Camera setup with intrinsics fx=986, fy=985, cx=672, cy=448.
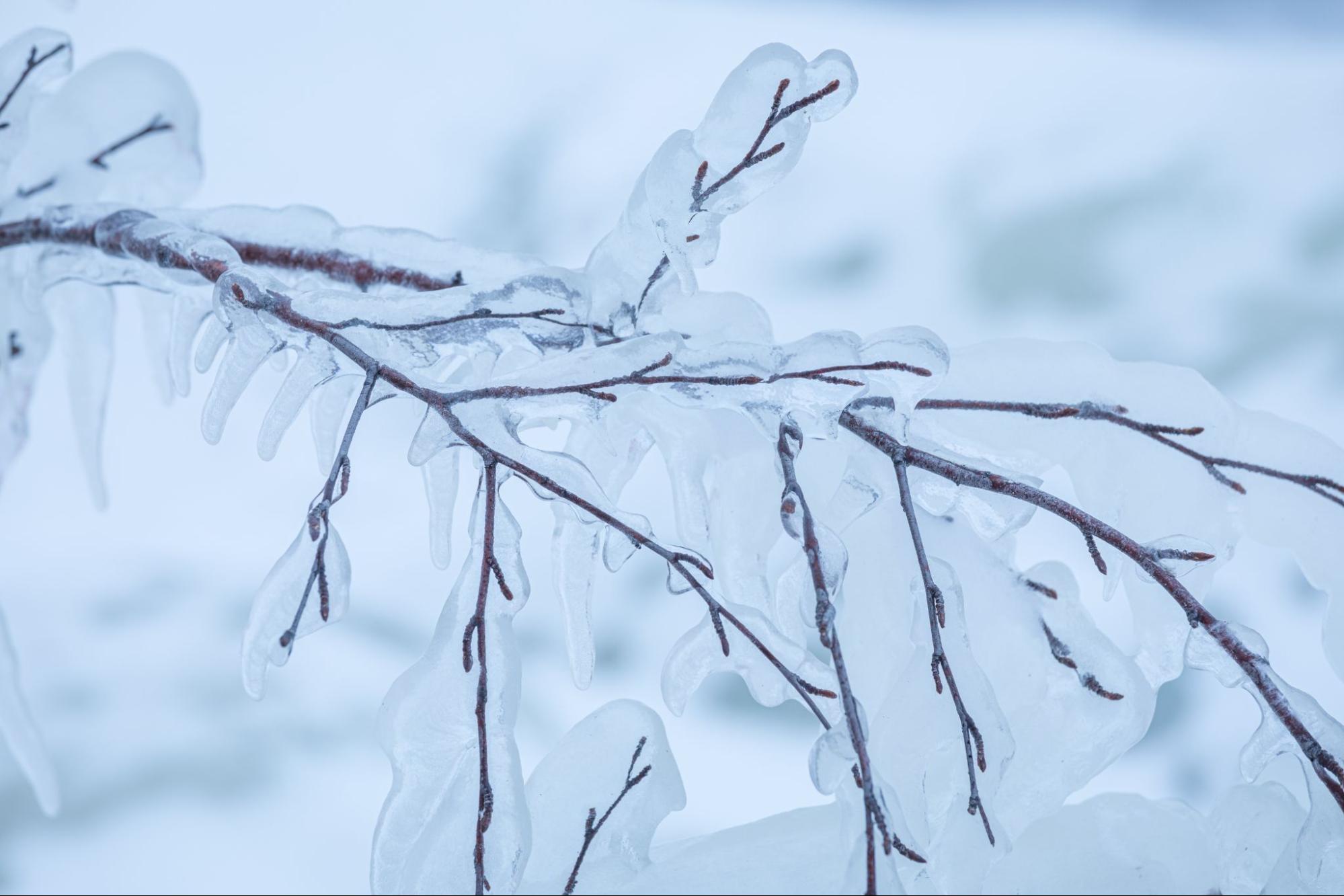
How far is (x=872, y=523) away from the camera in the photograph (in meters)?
0.78

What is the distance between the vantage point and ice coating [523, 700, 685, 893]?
0.77m

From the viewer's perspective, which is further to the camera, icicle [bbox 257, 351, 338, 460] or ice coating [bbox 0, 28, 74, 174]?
ice coating [bbox 0, 28, 74, 174]

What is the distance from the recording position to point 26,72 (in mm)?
895

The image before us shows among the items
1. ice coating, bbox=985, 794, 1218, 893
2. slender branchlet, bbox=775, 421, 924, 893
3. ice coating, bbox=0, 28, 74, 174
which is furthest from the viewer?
ice coating, bbox=0, 28, 74, 174

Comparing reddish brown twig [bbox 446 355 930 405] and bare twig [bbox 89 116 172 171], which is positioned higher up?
bare twig [bbox 89 116 172 171]

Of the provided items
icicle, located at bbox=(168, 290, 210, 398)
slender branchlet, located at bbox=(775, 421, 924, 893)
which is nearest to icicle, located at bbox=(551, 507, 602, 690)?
slender branchlet, located at bbox=(775, 421, 924, 893)

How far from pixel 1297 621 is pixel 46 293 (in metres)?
1.48

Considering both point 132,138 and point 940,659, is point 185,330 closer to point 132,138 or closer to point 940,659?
point 132,138

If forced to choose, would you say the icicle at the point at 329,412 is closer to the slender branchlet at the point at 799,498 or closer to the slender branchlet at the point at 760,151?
the slender branchlet at the point at 799,498

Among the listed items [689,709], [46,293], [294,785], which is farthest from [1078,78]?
[294,785]

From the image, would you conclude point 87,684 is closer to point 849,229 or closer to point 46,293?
point 46,293

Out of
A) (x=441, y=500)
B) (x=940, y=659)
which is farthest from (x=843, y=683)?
(x=441, y=500)

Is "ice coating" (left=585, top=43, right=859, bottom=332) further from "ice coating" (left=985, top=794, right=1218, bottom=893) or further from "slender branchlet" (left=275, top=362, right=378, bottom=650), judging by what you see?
"ice coating" (left=985, top=794, right=1218, bottom=893)

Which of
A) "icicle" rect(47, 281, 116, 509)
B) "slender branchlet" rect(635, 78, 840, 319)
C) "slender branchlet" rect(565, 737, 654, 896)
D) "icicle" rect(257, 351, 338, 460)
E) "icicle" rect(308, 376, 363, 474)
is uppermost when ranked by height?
"icicle" rect(47, 281, 116, 509)
